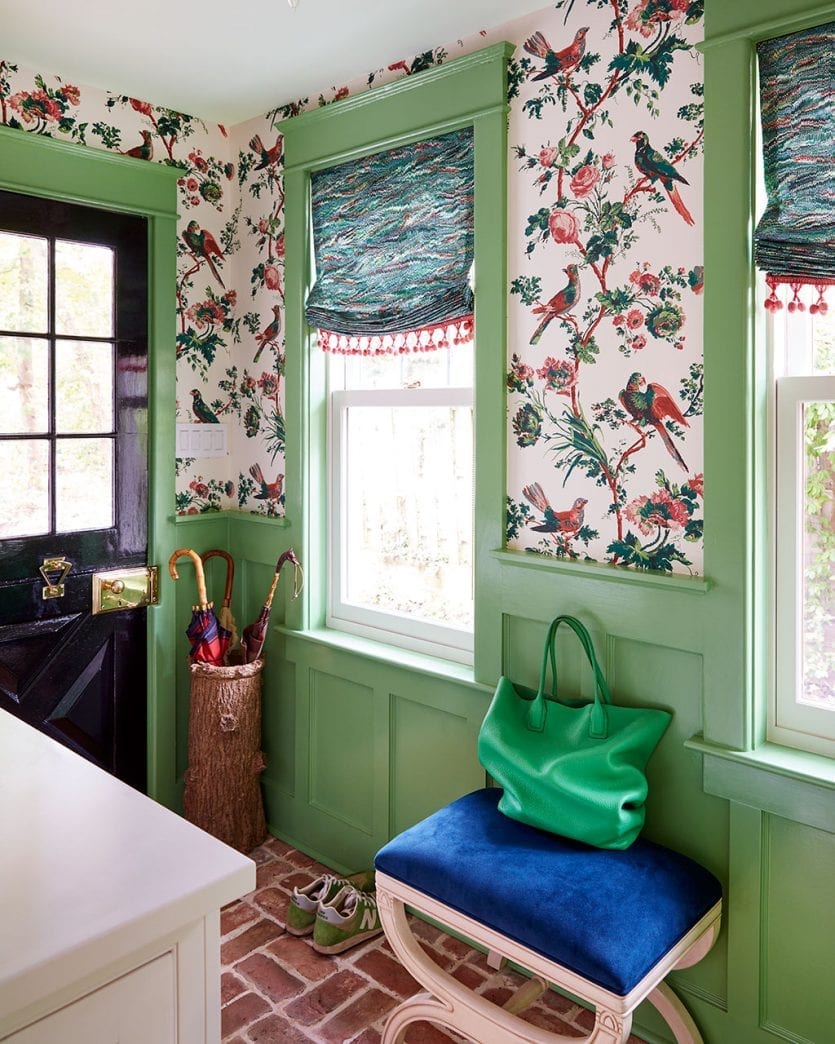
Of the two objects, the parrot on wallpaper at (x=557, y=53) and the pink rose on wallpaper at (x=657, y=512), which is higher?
the parrot on wallpaper at (x=557, y=53)

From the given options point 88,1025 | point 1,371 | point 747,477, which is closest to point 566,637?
point 747,477

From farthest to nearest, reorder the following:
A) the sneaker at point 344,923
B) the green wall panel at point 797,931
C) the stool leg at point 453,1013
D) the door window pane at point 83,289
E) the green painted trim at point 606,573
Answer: the door window pane at point 83,289 → the sneaker at point 344,923 → the green painted trim at point 606,573 → the green wall panel at point 797,931 → the stool leg at point 453,1013

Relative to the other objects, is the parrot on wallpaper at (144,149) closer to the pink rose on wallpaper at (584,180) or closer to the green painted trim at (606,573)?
the pink rose on wallpaper at (584,180)

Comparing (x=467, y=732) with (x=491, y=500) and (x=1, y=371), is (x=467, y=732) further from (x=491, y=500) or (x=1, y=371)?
(x=1, y=371)

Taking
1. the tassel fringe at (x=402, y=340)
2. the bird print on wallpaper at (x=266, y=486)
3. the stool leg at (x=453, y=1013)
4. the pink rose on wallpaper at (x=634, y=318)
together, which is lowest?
the stool leg at (x=453, y=1013)

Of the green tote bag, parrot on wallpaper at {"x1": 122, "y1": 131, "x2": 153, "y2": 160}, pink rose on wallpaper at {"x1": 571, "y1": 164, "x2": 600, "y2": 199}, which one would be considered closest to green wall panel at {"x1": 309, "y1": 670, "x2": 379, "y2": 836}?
the green tote bag

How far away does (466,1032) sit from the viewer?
75.4 inches

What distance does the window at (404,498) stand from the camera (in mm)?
2670

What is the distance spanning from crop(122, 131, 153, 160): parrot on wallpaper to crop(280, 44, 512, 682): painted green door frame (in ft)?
1.53

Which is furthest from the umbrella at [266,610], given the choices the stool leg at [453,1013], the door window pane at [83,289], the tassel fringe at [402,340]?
the stool leg at [453,1013]

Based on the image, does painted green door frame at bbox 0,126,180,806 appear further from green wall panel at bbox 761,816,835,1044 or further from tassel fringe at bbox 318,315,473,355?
green wall panel at bbox 761,816,835,1044

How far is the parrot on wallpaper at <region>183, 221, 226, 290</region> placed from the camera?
3.14m

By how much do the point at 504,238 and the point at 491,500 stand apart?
2.33 ft

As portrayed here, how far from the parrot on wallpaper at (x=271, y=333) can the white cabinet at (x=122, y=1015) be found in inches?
92.4
